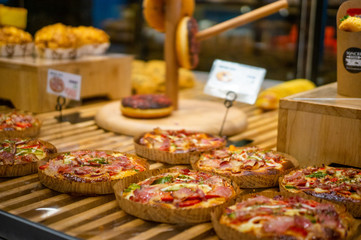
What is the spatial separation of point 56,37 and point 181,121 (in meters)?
1.33

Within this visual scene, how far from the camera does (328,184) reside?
91.2 inches

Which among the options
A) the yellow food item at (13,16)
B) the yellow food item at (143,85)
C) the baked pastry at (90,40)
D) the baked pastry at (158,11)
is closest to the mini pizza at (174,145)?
the baked pastry at (158,11)

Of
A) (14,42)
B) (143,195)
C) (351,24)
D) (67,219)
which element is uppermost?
(351,24)

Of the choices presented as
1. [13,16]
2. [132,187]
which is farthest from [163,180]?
[13,16]

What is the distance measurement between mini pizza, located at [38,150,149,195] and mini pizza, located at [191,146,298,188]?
1.19ft

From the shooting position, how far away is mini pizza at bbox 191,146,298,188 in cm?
253

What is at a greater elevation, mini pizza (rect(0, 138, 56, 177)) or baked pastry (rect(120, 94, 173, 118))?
baked pastry (rect(120, 94, 173, 118))

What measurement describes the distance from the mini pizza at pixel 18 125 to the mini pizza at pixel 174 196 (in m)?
1.17

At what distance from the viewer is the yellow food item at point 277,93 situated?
4.58 metres

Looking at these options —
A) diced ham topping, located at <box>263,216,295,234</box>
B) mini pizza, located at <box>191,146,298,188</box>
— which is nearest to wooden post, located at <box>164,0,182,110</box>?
mini pizza, located at <box>191,146,298,188</box>

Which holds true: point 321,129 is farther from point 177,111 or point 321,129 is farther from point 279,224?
point 177,111

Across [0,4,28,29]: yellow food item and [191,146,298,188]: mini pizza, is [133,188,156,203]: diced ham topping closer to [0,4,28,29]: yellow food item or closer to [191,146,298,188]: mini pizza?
[191,146,298,188]: mini pizza

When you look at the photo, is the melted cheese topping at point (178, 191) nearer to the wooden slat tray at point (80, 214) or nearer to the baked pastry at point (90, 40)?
the wooden slat tray at point (80, 214)

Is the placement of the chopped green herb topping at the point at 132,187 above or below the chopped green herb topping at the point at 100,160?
below
